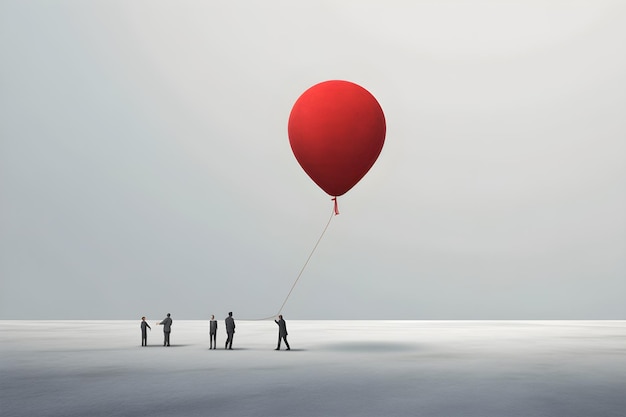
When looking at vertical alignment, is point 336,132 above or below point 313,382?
above

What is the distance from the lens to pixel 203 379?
14.9 meters

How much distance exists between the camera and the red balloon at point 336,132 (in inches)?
823

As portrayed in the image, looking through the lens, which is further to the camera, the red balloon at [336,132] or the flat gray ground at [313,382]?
the red balloon at [336,132]

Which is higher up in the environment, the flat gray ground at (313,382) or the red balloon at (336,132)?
the red balloon at (336,132)

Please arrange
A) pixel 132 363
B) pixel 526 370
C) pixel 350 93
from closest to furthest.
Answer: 1. pixel 526 370
2. pixel 132 363
3. pixel 350 93

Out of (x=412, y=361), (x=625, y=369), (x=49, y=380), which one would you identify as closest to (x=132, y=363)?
(x=49, y=380)

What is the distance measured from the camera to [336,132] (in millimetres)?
20844

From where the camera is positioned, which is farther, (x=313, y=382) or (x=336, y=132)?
(x=336, y=132)

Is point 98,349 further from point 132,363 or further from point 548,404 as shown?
point 548,404

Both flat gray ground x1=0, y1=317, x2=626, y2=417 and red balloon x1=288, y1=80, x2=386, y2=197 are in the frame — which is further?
red balloon x1=288, y1=80, x2=386, y2=197

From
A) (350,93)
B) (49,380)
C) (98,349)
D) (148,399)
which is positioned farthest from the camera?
(98,349)

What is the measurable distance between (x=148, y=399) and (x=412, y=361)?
948 cm

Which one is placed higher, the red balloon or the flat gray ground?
the red balloon

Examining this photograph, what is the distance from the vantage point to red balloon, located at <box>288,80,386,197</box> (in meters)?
20.9
